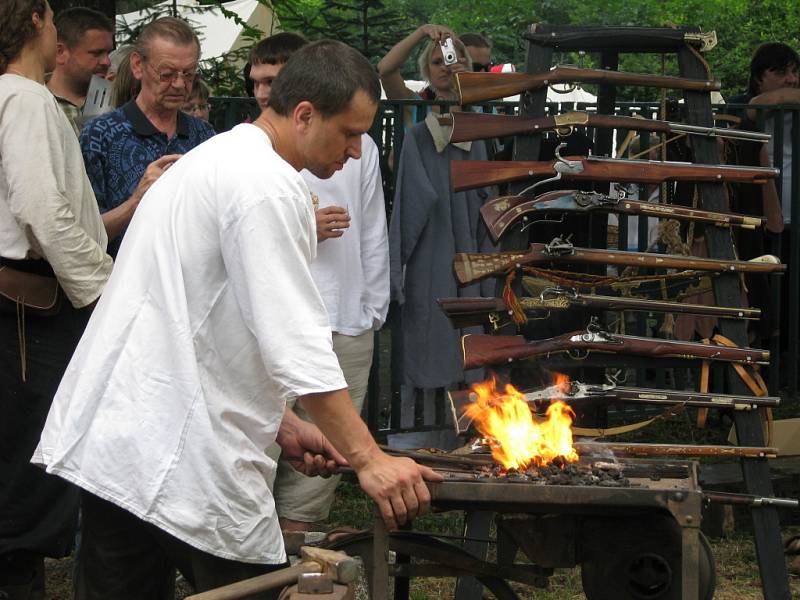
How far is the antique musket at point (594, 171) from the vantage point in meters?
5.18

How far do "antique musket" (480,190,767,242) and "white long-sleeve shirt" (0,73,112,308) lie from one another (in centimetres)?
160

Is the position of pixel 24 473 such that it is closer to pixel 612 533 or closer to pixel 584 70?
pixel 612 533

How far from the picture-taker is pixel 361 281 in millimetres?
5785

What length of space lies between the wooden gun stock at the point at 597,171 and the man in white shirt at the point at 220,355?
1.99 metres

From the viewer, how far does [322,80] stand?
3.19 m

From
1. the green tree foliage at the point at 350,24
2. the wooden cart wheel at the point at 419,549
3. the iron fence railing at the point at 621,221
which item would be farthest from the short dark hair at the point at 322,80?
the green tree foliage at the point at 350,24

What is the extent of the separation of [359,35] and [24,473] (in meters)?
Answer: 7.51

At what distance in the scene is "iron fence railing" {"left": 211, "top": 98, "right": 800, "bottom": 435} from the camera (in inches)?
263

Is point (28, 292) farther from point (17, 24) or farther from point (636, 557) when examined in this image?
point (636, 557)

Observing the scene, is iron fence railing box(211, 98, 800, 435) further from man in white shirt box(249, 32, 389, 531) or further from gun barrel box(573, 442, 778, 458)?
gun barrel box(573, 442, 778, 458)

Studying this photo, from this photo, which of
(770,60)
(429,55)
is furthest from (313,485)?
(770,60)

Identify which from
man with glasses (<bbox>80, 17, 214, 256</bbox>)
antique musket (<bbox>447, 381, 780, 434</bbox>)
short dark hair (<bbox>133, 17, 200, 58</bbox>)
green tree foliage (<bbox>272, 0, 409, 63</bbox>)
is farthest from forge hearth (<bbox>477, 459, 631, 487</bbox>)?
green tree foliage (<bbox>272, 0, 409, 63</bbox>)

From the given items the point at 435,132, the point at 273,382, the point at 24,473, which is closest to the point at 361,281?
the point at 435,132

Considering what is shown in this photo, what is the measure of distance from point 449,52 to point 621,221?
1519 mm
